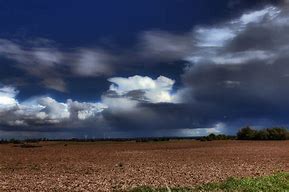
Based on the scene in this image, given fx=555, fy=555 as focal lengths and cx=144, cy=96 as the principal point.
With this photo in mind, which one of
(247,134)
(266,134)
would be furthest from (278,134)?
(247,134)

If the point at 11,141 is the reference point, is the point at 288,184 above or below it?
below

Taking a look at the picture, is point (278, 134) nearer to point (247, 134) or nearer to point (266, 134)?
point (266, 134)

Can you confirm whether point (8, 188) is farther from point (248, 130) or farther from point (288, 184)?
point (248, 130)

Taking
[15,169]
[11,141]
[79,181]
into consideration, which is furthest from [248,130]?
[79,181]

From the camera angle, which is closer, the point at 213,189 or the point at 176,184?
the point at 213,189

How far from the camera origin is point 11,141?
418ft

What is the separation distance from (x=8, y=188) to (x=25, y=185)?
1.30 m

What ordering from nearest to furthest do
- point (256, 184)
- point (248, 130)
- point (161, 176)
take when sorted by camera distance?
point (256, 184) → point (161, 176) → point (248, 130)

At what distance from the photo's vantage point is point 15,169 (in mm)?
43844

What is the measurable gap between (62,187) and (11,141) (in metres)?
102

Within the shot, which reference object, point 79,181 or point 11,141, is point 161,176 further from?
point 11,141

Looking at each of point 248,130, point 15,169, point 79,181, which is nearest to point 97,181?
point 79,181

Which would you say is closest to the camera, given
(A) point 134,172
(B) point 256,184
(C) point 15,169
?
(B) point 256,184

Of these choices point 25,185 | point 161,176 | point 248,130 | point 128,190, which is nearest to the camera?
point 128,190
